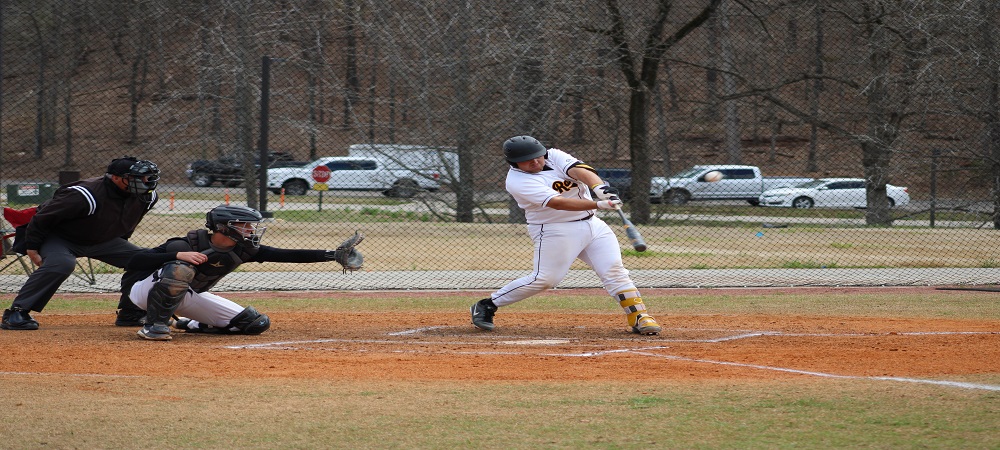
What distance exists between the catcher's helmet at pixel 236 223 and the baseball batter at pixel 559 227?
1950 millimetres

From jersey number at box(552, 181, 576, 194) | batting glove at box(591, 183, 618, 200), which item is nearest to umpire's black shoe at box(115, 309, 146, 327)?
jersey number at box(552, 181, 576, 194)

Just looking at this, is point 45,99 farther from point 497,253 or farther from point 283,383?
point 283,383

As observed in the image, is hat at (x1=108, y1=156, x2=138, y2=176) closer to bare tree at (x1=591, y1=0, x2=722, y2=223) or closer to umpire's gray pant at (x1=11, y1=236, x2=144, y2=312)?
umpire's gray pant at (x1=11, y1=236, x2=144, y2=312)

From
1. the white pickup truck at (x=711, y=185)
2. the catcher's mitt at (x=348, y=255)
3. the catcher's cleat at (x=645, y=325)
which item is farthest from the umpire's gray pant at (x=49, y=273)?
the white pickup truck at (x=711, y=185)

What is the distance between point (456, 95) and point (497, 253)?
8.63ft

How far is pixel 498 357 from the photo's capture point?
23.2 ft

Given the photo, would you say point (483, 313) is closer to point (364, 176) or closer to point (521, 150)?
point (521, 150)

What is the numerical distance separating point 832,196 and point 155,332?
10.4 meters

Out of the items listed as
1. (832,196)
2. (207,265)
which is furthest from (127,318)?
(832,196)

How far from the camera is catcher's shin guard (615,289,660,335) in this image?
802 cm

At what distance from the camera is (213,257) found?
7.74 metres

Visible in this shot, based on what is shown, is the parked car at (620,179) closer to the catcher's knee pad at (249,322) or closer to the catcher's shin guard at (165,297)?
the catcher's knee pad at (249,322)

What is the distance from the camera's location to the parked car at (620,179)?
543 inches

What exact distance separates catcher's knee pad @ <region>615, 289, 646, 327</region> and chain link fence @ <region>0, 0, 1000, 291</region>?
4302mm
